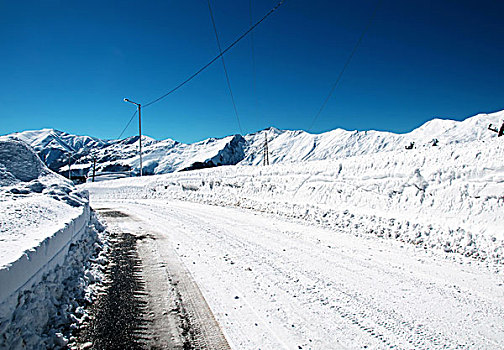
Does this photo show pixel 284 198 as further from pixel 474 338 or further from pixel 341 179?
pixel 474 338

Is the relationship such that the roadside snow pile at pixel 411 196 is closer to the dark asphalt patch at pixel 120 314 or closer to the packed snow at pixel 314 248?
the packed snow at pixel 314 248

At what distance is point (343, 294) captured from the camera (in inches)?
155

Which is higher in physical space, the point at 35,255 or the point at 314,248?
the point at 35,255

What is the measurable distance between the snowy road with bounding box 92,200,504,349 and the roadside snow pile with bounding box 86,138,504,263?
3.46 ft

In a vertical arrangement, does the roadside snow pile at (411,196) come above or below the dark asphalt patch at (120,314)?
above

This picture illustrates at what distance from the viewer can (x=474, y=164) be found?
793cm

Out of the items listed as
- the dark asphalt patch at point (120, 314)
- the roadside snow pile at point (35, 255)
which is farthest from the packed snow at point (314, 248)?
the dark asphalt patch at point (120, 314)

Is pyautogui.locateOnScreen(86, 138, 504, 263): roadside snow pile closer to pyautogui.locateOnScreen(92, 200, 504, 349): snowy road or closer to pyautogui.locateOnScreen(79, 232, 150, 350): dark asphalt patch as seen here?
pyautogui.locateOnScreen(92, 200, 504, 349): snowy road

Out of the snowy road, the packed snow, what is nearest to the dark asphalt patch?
the packed snow

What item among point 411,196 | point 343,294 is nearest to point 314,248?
point 343,294

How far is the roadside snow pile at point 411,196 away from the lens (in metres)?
Result: 6.62

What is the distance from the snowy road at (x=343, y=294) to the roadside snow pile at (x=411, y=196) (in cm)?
105

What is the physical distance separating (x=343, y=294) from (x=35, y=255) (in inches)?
164

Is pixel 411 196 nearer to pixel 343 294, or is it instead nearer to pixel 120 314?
pixel 343 294
